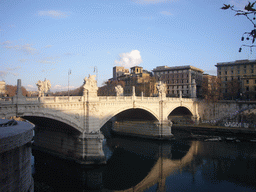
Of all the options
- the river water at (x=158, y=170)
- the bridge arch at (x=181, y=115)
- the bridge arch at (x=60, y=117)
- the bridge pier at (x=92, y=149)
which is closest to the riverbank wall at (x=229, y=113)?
the bridge arch at (x=181, y=115)

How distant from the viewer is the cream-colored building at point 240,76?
56031mm

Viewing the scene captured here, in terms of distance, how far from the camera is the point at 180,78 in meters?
70.2

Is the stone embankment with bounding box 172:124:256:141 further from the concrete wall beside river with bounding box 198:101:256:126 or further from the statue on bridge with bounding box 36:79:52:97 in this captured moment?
the statue on bridge with bounding box 36:79:52:97

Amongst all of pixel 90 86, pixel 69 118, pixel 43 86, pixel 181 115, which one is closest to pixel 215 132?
pixel 181 115

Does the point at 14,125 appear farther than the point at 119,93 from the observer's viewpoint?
No

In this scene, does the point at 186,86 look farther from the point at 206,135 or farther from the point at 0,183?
the point at 0,183

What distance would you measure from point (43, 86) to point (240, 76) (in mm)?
53579

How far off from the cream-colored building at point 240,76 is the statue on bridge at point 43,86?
157 ft

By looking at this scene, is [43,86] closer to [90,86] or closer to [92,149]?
[90,86]

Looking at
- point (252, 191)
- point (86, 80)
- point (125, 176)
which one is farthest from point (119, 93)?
point (252, 191)

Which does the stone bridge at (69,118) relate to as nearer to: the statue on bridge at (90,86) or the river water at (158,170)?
the statue on bridge at (90,86)

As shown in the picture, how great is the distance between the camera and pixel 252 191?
62.0 ft

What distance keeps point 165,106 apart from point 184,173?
1808cm

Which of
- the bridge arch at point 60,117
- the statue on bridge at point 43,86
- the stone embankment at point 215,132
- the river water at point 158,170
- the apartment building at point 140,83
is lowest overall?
the river water at point 158,170
